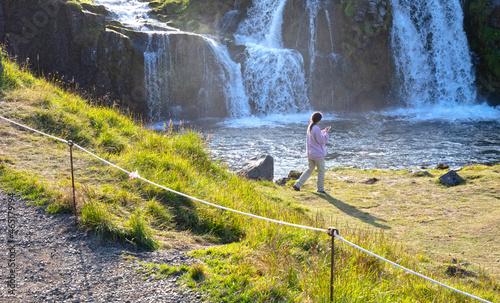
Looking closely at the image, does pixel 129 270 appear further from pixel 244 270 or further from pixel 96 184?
pixel 96 184

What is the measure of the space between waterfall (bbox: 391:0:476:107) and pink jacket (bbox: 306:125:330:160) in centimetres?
2139

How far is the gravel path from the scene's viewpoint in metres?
3.70

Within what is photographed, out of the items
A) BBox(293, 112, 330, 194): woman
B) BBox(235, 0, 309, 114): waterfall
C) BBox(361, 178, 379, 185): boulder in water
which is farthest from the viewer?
BBox(235, 0, 309, 114): waterfall

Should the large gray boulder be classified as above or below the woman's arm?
below

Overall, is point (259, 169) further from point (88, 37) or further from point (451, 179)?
point (88, 37)

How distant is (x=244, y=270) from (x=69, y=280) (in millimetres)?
1728

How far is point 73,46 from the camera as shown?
1950cm

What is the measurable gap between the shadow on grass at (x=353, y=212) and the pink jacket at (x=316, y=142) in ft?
3.33

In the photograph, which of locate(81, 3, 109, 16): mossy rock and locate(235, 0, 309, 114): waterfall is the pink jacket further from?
locate(81, 3, 109, 16): mossy rock

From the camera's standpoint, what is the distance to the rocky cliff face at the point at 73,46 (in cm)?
1806

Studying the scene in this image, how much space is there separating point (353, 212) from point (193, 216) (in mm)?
4062

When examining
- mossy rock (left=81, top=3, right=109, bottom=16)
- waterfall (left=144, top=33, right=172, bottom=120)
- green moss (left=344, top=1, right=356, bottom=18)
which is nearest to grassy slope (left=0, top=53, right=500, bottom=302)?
waterfall (left=144, top=33, right=172, bottom=120)

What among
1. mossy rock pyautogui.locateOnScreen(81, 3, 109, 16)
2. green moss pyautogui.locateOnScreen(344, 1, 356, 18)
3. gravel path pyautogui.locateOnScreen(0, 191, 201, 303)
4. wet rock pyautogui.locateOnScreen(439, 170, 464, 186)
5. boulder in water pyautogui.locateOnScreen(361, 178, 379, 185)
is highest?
green moss pyautogui.locateOnScreen(344, 1, 356, 18)

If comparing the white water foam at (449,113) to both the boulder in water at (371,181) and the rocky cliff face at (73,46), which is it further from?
the rocky cliff face at (73,46)
